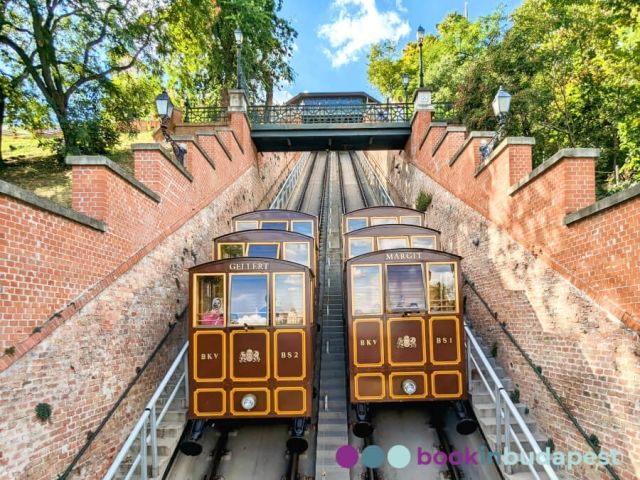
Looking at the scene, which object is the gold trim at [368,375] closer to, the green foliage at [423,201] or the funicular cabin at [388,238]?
the funicular cabin at [388,238]

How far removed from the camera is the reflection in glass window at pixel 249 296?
6.55m

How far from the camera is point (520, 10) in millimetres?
14641

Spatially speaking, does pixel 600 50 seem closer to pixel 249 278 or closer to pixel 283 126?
pixel 283 126

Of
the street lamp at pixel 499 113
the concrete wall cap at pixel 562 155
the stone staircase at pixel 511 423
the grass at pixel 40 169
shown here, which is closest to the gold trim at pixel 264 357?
the stone staircase at pixel 511 423

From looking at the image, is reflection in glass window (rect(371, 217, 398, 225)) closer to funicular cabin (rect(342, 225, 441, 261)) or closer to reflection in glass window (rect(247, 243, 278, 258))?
funicular cabin (rect(342, 225, 441, 261))

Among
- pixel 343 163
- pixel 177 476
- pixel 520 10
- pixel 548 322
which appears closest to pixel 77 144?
pixel 177 476

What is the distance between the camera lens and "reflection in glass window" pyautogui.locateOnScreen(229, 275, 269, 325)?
21.5 ft

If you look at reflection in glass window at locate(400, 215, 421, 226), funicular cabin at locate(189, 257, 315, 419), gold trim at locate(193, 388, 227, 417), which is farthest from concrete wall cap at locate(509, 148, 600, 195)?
gold trim at locate(193, 388, 227, 417)

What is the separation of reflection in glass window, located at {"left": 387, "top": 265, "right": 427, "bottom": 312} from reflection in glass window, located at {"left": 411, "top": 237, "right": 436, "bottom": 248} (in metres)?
1.85

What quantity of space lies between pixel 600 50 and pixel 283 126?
10980 millimetres

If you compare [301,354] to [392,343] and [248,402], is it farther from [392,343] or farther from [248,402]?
[392,343]

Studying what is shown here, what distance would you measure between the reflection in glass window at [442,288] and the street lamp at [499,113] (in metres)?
3.25

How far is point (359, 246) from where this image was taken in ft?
29.4

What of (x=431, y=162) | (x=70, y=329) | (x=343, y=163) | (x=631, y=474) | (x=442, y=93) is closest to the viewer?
(x=631, y=474)
